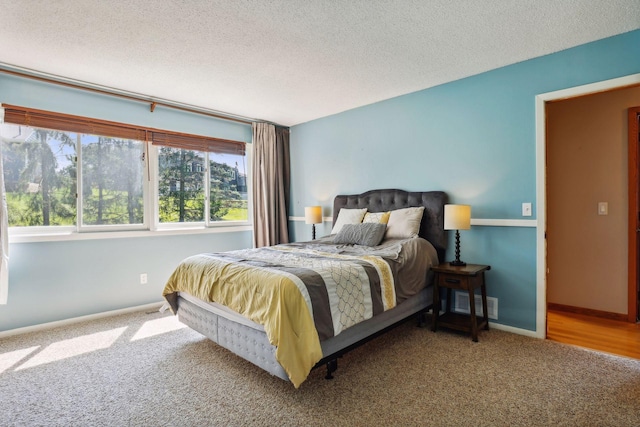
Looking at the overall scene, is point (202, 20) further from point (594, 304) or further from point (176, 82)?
point (594, 304)

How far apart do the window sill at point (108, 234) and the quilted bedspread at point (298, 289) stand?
1.23m

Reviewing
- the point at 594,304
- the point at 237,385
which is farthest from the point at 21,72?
the point at 594,304

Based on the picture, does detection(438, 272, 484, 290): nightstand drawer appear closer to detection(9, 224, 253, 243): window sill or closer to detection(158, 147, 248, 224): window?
detection(9, 224, 253, 243): window sill

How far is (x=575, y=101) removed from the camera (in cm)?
362

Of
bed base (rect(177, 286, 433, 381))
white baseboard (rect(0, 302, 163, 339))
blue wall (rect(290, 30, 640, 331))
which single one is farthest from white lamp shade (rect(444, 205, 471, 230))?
white baseboard (rect(0, 302, 163, 339))

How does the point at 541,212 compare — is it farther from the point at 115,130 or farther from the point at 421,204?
the point at 115,130

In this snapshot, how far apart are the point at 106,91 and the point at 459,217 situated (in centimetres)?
386

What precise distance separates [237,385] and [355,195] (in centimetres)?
270

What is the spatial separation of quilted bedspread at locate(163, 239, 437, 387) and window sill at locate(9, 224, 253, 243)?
1.23m

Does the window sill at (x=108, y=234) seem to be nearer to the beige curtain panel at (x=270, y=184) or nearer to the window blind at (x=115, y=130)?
the beige curtain panel at (x=270, y=184)

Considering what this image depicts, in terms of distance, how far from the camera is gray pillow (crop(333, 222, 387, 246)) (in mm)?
3363

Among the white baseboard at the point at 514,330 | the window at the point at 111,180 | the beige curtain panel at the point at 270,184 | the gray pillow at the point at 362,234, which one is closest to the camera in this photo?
the white baseboard at the point at 514,330

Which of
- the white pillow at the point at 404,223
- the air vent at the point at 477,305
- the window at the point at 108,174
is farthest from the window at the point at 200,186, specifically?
the air vent at the point at 477,305

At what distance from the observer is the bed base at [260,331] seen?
214 centimetres
